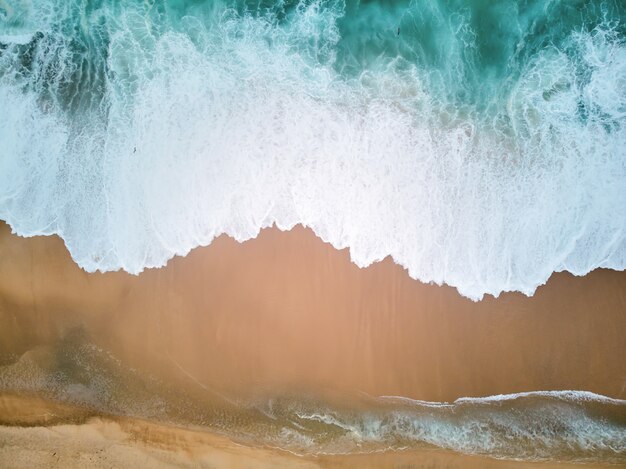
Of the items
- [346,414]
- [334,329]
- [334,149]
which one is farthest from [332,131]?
[346,414]

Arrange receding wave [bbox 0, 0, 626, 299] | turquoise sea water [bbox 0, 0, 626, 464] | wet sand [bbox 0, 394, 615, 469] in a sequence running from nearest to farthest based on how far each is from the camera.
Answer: wet sand [bbox 0, 394, 615, 469], turquoise sea water [bbox 0, 0, 626, 464], receding wave [bbox 0, 0, 626, 299]

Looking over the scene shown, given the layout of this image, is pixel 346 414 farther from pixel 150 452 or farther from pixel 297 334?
pixel 150 452

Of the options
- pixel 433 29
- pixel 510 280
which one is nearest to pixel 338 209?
pixel 510 280

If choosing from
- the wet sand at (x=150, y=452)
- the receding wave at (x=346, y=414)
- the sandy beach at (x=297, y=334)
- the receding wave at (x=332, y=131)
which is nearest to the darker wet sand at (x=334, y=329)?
the sandy beach at (x=297, y=334)

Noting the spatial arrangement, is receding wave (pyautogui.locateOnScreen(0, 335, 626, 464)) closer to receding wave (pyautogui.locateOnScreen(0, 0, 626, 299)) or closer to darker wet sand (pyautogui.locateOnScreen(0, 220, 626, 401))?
darker wet sand (pyautogui.locateOnScreen(0, 220, 626, 401))

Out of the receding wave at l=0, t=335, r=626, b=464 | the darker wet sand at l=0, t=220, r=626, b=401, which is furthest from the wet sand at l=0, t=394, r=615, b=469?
the darker wet sand at l=0, t=220, r=626, b=401
